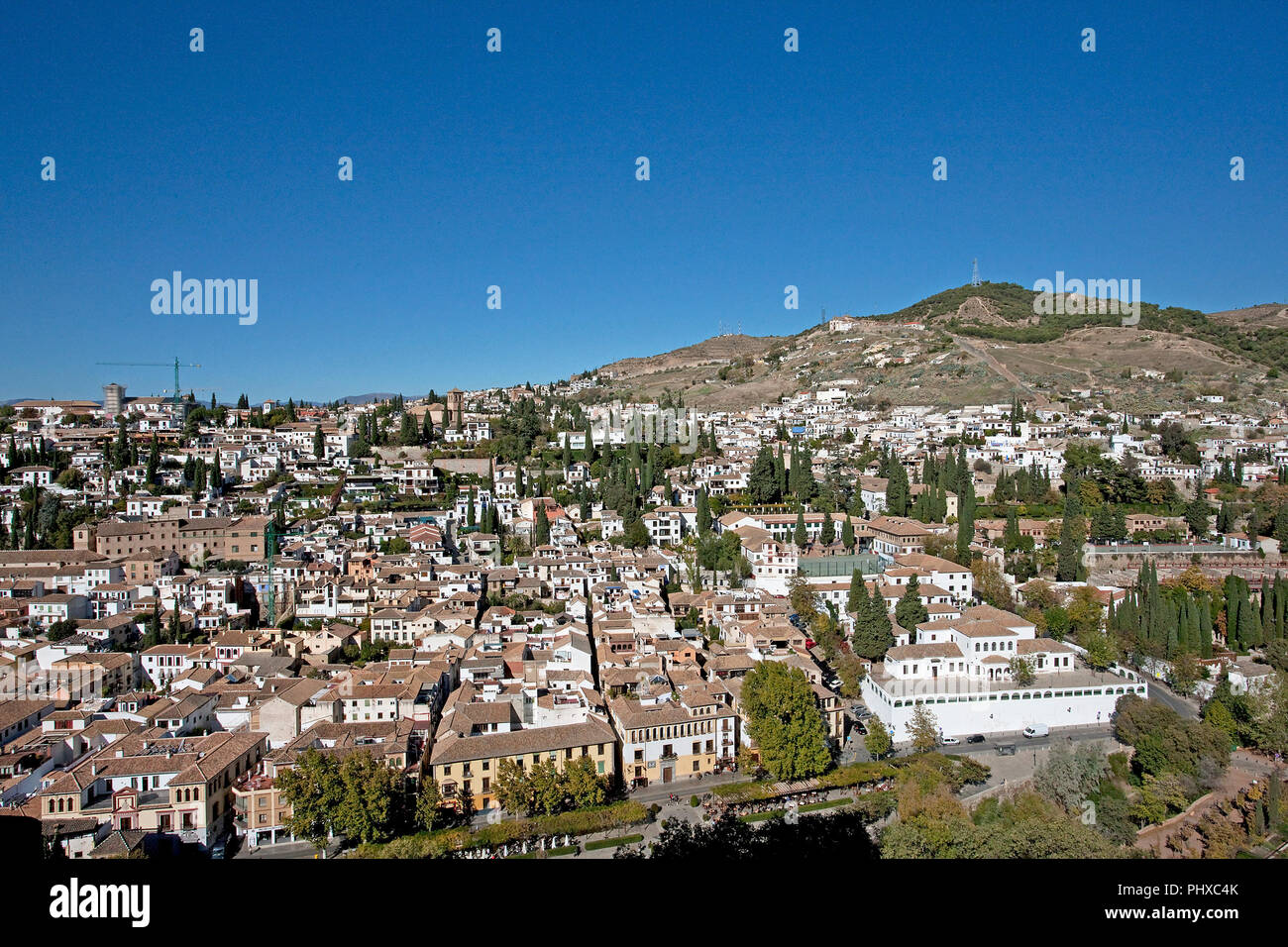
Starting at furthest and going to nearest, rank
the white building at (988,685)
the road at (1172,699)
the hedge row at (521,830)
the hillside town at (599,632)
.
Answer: the road at (1172,699)
the white building at (988,685)
the hillside town at (599,632)
the hedge row at (521,830)

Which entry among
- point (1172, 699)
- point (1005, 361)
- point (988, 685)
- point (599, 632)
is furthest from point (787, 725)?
point (1005, 361)

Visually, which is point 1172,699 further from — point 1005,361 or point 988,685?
point 1005,361

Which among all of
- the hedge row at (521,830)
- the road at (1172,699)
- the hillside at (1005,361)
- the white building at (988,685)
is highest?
the hillside at (1005,361)

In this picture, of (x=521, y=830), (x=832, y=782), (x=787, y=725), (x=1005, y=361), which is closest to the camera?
(x=521, y=830)

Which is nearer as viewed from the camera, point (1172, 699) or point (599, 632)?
point (1172, 699)

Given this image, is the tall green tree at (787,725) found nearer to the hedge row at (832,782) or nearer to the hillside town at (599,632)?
the hillside town at (599,632)

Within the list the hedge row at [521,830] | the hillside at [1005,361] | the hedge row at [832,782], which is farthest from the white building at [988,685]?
the hillside at [1005,361]

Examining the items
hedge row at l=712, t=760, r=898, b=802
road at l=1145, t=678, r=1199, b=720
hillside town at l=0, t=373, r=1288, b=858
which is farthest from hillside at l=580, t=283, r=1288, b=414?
hedge row at l=712, t=760, r=898, b=802
